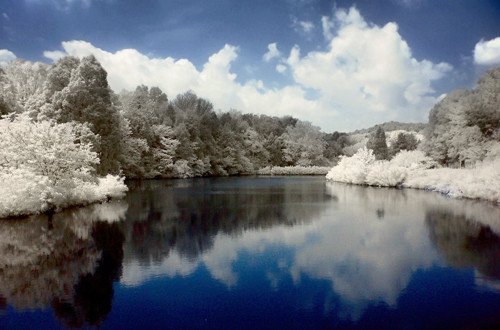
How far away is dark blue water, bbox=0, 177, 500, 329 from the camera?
6840 millimetres

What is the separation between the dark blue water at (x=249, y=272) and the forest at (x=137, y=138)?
3.48 metres

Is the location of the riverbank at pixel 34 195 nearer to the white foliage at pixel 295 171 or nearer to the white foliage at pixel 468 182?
the white foliage at pixel 468 182

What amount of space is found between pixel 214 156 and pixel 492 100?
126 feet

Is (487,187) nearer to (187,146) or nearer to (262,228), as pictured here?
(262,228)

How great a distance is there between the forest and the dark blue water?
3478 mm

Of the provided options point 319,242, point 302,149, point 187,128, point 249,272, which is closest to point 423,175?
point 319,242

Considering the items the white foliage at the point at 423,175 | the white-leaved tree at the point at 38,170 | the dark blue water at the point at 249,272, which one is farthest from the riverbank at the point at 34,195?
the white foliage at the point at 423,175

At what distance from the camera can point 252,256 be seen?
424 inches

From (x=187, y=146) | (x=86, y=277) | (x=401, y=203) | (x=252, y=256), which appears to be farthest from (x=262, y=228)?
(x=187, y=146)

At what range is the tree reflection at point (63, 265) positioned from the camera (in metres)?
7.27

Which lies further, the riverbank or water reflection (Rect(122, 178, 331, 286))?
the riverbank

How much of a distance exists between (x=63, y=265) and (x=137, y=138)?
40.2m

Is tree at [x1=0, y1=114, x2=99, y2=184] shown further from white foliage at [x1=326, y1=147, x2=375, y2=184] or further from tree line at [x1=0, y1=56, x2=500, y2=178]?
white foliage at [x1=326, y1=147, x2=375, y2=184]

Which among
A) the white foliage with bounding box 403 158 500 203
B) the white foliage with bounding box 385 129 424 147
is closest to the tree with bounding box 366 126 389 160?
the white foliage with bounding box 385 129 424 147
